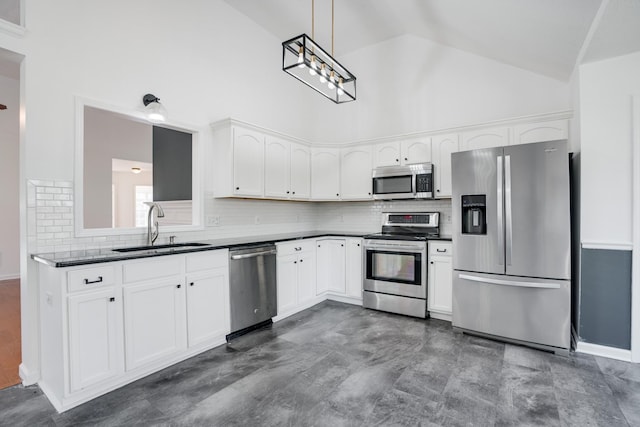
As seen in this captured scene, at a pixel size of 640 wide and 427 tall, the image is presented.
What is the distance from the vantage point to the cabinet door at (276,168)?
3.99 metres

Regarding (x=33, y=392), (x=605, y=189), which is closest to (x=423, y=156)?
(x=605, y=189)

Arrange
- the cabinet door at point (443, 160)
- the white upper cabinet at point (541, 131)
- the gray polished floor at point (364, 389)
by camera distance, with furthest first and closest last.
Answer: the cabinet door at point (443, 160) < the white upper cabinet at point (541, 131) < the gray polished floor at point (364, 389)

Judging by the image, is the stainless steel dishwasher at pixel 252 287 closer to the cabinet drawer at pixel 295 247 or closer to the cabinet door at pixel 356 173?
the cabinet drawer at pixel 295 247

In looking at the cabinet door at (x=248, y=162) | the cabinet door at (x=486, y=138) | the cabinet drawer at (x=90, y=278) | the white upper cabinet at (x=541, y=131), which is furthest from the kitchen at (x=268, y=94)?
the cabinet drawer at (x=90, y=278)

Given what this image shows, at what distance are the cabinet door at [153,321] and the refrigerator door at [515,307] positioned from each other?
2.75 meters

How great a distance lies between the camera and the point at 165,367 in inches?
103

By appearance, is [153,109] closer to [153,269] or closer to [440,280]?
[153,269]

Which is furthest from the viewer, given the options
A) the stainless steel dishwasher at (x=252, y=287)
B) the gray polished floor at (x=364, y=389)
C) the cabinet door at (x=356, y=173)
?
the cabinet door at (x=356, y=173)

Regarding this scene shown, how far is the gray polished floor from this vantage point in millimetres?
1985

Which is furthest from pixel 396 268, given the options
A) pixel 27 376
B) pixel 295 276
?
pixel 27 376

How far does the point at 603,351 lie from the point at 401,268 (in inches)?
77.3

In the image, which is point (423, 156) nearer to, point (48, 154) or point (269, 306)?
point (269, 306)

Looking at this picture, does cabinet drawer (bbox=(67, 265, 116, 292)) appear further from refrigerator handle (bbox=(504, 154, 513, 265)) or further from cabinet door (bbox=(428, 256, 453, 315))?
refrigerator handle (bbox=(504, 154, 513, 265))

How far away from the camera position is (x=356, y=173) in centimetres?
462
